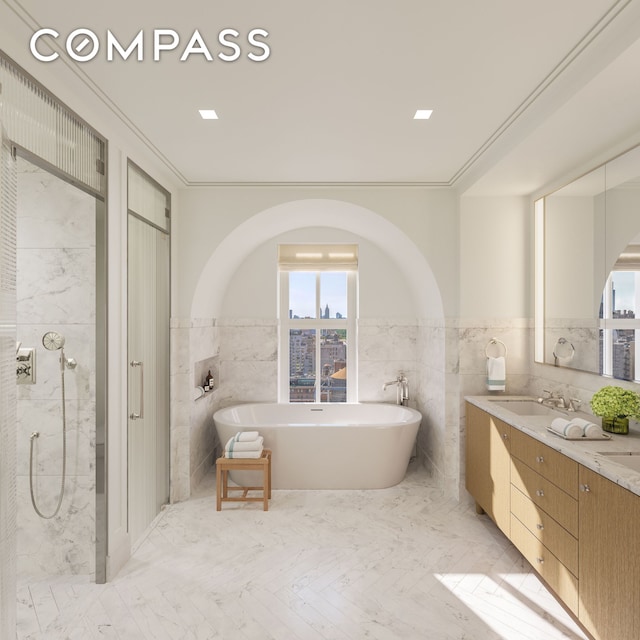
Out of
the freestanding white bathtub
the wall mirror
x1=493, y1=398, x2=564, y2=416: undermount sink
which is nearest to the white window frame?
the freestanding white bathtub

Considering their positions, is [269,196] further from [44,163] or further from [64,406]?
[64,406]

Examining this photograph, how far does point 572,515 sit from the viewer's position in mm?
2068

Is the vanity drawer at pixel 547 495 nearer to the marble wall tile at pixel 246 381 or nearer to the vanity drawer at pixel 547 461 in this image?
the vanity drawer at pixel 547 461

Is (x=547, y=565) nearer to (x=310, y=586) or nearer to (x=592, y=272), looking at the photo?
(x=310, y=586)

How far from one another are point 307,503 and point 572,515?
2.02 metres

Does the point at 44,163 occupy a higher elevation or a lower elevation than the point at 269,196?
lower

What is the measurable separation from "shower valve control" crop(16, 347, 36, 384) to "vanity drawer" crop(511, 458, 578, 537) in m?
2.82

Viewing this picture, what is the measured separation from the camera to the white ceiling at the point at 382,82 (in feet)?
5.28

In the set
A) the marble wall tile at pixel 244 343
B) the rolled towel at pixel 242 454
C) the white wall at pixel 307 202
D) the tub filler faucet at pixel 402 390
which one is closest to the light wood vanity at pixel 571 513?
the white wall at pixel 307 202

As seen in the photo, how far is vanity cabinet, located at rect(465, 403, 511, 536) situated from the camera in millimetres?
2787

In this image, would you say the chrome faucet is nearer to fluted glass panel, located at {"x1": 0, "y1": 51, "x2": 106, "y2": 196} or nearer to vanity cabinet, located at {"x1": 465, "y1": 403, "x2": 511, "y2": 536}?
vanity cabinet, located at {"x1": 465, "y1": 403, "x2": 511, "y2": 536}

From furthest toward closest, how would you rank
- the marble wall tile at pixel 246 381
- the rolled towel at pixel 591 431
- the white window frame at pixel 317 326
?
the white window frame at pixel 317 326, the marble wall tile at pixel 246 381, the rolled towel at pixel 591 431

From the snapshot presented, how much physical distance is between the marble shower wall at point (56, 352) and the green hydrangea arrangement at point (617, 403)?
274 centimetres

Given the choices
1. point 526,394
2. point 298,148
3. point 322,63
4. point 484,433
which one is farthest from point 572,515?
point 298,148
